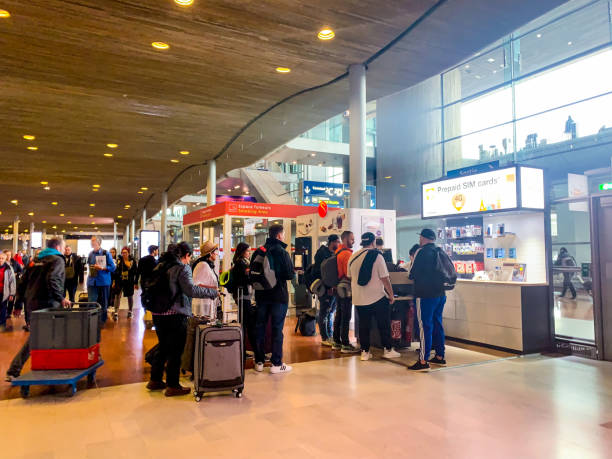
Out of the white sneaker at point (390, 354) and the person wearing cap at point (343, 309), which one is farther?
the person wearing cap at point (343, 309)

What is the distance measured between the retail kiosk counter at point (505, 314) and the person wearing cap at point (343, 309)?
1.68 meters

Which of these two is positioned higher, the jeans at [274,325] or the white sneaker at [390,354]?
the jeans at [274,325]

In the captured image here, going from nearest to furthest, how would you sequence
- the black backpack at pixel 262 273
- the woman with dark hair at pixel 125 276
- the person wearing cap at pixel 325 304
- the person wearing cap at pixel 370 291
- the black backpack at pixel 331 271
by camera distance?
the black backpack at pixel 262 273 → the person wearing cap at pixel 370 291 → the black backpack at pixel 331 271 → the person wearing cap at pixel 325 304 → the woman with dark hair at pixel 125 276

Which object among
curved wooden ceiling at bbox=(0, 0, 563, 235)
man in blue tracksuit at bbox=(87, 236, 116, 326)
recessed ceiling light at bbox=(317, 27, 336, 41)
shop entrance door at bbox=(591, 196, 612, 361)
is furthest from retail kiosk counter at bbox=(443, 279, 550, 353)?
man in blue tracksuit at bbox=(87, 236, 116, 326)

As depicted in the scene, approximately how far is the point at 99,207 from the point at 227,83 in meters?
19.8

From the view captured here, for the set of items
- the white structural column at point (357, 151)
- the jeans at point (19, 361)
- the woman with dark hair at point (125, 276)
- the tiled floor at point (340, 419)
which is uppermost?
the white structural column at point (357, 151)

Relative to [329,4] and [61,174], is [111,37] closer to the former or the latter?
Answer: [329,4]

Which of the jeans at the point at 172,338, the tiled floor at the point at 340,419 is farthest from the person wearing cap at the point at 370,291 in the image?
the jeans at the point at 172,338

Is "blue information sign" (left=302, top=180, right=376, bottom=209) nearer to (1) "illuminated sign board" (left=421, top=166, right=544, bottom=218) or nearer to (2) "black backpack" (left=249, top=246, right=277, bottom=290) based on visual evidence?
(1) "illuminated sign board" (left=421, top=166, right=544, bottom=218)

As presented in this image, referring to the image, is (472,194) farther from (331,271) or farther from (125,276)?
(125,276)

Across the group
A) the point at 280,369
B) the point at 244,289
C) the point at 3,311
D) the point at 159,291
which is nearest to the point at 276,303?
the point at 244,289

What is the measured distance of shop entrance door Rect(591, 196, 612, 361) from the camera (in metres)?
5.56

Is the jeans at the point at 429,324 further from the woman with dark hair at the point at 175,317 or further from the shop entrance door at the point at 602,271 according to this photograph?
the woman with dark hair at the point at 175,317

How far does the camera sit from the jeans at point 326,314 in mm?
6707
